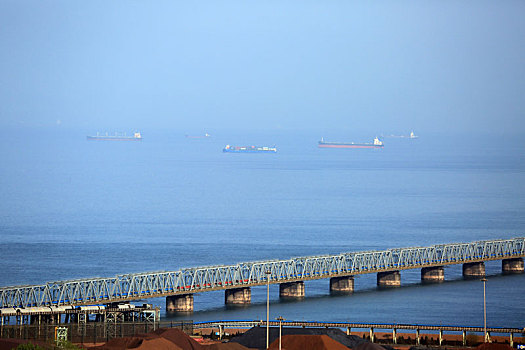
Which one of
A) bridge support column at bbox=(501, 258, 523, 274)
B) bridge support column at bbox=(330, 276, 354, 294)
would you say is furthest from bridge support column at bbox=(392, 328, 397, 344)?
bridge support column at bbox=(501, 258, 523, 274)

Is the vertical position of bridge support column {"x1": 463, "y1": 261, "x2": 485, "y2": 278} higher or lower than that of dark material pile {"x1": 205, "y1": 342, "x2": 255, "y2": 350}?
higher

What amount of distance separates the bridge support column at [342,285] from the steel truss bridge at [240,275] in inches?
27.9

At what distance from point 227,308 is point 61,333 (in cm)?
3966

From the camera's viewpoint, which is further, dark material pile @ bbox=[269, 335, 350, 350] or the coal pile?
dark material pile @ bbox=[269, 335, 350, 350]

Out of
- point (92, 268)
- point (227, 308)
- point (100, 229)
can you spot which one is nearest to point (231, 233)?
point (100, 229)

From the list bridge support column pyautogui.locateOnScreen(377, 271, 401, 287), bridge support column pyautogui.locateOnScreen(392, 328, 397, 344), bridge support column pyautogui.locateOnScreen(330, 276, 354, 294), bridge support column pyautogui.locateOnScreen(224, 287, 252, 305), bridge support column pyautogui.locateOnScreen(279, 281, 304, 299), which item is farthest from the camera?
bridge support column pyautogui.locateOnScreen(377, 271, 401, 287)

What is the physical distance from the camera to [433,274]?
128 metres

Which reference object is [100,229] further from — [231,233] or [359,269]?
[359,269]

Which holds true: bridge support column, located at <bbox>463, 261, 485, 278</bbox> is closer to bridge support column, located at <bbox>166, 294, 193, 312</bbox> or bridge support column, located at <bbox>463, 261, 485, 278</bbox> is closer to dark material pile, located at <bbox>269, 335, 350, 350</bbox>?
bridge support column, located at <bbox>166, 294, 193, 312</bbox>

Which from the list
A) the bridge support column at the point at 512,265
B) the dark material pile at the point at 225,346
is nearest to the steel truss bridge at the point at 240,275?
the bridge support column at the point at 512,265

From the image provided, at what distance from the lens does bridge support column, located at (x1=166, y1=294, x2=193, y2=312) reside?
105 metres

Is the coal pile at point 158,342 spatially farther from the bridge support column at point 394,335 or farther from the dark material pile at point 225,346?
the bridge support column at point 394,335

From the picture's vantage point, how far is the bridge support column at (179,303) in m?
105

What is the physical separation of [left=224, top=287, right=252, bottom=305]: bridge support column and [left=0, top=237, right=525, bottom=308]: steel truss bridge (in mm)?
638
